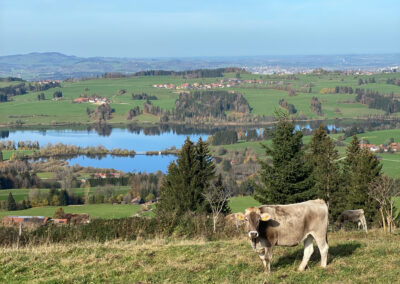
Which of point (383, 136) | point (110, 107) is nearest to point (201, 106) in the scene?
point (110, 107)

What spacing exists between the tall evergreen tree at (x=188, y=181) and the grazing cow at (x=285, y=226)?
709 inches

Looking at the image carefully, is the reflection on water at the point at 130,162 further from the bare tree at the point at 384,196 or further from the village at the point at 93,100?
the village at the point at 93,100

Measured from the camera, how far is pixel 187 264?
8.73m

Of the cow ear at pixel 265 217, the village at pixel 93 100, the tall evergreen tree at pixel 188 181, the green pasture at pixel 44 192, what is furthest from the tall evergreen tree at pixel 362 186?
the village at pixel 93 100

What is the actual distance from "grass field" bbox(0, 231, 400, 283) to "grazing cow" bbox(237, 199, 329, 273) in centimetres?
38

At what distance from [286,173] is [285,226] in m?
13.1

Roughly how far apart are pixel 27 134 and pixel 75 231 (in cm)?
13544

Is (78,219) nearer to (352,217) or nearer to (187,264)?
(352,217)

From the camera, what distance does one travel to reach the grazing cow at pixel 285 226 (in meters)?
8.24

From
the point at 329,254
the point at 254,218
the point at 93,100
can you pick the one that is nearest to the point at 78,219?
the point at 329,254

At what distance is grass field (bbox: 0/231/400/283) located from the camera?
8.00 metres

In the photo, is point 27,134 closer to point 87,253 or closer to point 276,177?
point 276,177

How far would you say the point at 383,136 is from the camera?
354ft

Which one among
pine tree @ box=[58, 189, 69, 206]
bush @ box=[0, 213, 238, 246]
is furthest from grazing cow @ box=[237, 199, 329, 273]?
pine tree @ box=[58, 189, 69, 206]
